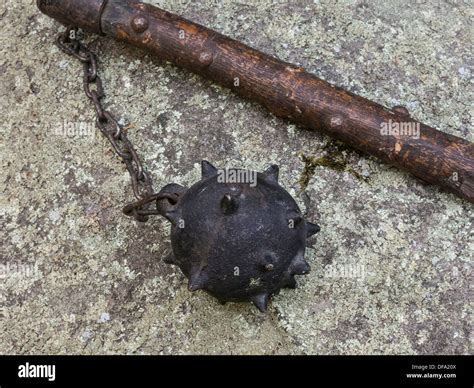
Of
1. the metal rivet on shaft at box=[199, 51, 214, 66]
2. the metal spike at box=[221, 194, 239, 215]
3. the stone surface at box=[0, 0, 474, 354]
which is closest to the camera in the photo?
the metal spike at box=[221, 194, 239, 215]

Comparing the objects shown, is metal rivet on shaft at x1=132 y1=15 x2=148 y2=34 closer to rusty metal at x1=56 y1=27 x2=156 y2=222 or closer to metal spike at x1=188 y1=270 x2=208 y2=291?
rusty metal at x1=56 y1=27 x2=156 y2=222

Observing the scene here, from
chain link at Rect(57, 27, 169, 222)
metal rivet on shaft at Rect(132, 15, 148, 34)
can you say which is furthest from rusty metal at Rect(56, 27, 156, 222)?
metal rivet on shaft at Rect(132, 15, 148, 34)

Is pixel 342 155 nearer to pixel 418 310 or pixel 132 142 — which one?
pixel 418 310

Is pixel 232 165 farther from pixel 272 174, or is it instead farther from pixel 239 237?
pixel 239 237

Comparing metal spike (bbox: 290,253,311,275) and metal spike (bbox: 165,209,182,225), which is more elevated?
metal spike (bbox: 165,209,182,225)

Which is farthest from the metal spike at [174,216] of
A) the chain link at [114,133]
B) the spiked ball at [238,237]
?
the chain link at [114,133]
